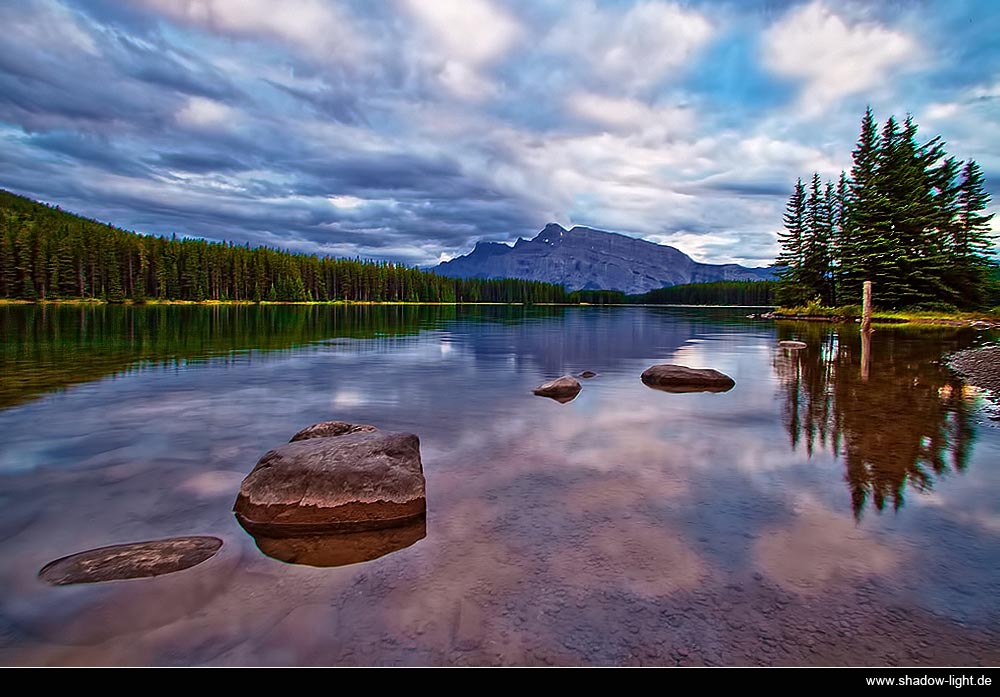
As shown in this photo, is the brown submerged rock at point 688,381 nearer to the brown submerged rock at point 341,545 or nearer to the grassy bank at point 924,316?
the brown submerged rock at point 341,545

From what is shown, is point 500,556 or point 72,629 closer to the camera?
point 72,629

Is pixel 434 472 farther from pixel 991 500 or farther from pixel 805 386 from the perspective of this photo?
pixel 805 386

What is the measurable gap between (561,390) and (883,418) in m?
9.90

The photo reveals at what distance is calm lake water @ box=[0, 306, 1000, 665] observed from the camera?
5.25 meters

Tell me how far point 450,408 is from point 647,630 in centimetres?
1238

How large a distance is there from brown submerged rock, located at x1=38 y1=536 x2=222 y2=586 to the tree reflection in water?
400 inches

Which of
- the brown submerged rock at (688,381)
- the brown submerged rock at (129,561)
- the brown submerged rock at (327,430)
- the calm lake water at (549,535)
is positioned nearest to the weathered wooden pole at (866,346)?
the calm lake water at (549,535)

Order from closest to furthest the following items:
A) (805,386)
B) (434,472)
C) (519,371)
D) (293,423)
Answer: (434,472), (293,423), (805,386), (519,371)

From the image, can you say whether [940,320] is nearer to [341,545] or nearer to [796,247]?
[796,247]

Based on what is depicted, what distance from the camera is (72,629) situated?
539 centimetres

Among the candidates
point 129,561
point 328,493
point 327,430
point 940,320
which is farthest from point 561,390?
point 940,320

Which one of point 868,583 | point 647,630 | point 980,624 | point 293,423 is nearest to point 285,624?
point 647,630
